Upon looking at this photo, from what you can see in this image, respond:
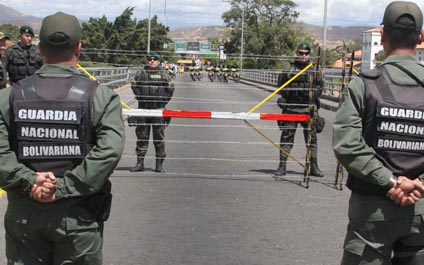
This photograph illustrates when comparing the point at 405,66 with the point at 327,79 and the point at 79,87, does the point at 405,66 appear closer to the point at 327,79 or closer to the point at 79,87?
the point at 79,87

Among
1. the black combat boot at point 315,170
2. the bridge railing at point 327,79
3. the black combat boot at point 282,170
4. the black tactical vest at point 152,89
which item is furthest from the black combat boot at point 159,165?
the bridge railing at point 327,79

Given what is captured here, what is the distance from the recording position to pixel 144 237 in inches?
222

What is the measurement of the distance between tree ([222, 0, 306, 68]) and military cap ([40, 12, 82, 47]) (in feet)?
264

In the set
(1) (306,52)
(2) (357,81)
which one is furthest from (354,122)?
(1) (306,52)

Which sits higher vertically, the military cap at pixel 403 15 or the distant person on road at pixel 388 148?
the military cap at pixel 403 15

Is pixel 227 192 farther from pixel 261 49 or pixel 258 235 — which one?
pixel 261 49

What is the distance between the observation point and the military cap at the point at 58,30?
2.85 meters

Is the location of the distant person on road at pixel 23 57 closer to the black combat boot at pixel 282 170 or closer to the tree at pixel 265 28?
the black combat boot at pixel 282 170

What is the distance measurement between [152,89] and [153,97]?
133 mm

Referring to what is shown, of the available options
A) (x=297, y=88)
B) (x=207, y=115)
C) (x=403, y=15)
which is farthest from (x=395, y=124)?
(x=297, y=88)

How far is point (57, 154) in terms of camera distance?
2.83 meters

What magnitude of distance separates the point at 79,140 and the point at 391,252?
1.64 metres

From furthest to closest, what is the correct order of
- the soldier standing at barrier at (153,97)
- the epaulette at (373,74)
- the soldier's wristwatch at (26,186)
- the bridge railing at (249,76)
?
the bridge railing at (249,76) < the soldier standing at barrier at (153,97) < the epaulette at (373,74) < the soldier's wristwatch at (26,186)

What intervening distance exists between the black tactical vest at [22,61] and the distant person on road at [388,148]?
304 inches
